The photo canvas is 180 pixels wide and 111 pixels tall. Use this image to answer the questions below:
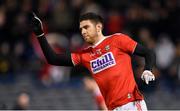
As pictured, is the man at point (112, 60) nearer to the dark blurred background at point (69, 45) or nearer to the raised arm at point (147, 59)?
the raised arm at point (147, 59)

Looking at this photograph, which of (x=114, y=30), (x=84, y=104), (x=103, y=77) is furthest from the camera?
(x=114, y=30)

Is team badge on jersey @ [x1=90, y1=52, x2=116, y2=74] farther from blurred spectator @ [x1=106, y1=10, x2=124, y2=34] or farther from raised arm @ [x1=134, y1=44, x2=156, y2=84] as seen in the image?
blurred spectator @ [x1=106, y1=10, x2=124, y2=34]

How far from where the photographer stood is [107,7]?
16.2 metres

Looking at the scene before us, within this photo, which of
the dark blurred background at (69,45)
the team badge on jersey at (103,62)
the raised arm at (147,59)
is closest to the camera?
the raised arm at (147,59)

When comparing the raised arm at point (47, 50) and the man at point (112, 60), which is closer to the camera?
the man at point (112, 60)

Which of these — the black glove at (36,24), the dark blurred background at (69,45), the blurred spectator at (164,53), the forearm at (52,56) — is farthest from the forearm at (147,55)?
the blurred spectator at (164,53)

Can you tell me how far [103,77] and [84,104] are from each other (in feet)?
22.7

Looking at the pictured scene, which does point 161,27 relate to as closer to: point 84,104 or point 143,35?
point 143,35

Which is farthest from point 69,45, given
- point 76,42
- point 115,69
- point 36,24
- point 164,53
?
point 115,69

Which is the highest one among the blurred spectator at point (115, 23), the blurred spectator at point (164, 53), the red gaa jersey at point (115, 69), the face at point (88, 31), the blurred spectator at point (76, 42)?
the face at point (88, 31)

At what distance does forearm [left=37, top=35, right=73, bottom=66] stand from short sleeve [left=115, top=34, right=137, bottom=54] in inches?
26.7

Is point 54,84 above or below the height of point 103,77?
below

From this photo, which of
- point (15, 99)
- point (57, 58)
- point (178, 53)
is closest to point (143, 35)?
point (178, 53)

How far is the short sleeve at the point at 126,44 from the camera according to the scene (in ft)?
24.1
